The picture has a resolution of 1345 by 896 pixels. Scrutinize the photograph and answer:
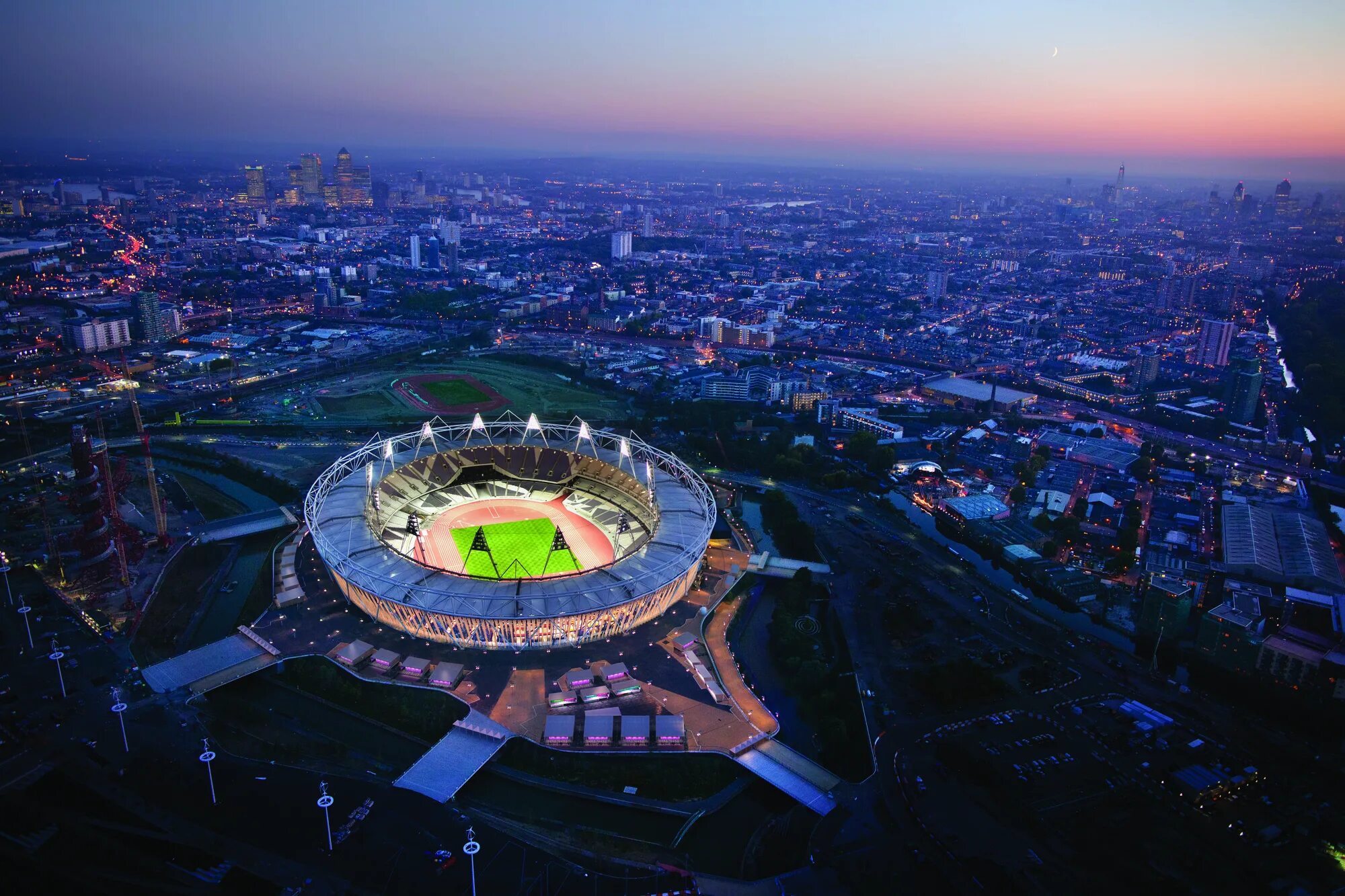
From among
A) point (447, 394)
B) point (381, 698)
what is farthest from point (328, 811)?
point (447, 394)

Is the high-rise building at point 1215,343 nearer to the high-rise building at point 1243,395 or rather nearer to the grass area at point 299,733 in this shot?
the high-rise building at point 1243,395

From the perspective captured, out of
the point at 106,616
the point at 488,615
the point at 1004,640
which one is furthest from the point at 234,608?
the point at 1004,640

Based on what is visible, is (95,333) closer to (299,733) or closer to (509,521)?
(509,521)

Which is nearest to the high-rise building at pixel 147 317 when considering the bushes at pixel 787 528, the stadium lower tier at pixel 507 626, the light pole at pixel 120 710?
the stadium lower tier at pixel 507 626

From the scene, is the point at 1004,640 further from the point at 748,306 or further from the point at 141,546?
the point at 748,306

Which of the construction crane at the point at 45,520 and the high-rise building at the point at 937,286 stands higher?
the high-rise building at the point at 937,286
